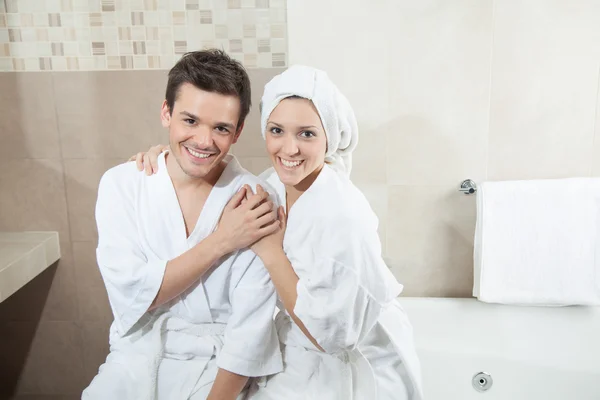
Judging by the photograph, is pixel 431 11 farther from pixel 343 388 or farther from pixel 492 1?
pixel 343 388

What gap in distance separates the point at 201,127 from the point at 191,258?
282 mm

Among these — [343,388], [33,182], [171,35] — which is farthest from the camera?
[33,182]

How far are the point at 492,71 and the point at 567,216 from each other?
0.51 metres

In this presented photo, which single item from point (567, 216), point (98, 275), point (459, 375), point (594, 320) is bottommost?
point (459, 375)

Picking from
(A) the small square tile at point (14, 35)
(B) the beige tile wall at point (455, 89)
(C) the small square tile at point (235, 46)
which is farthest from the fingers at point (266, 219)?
(A) the small square tile at point (14, 35)

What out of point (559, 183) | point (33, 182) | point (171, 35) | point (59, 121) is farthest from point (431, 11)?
point (33, 182)

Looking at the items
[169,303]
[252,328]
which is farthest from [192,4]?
[252,328]

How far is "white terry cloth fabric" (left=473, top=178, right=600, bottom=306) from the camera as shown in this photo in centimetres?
A: 167

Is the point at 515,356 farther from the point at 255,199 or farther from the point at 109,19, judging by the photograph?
the point at 109,19

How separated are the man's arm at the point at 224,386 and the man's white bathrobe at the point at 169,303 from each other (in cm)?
2

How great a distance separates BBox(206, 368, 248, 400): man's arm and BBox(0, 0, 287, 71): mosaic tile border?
1010mm

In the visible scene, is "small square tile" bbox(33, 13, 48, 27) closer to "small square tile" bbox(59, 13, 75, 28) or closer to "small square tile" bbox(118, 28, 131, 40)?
"small square tile" bbox(59, 13, 75, 28)

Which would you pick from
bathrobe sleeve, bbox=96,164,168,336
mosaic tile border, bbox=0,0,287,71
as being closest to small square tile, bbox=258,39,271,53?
mosaic tile border, bbox=0,0,287,71

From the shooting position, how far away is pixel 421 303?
1804mm
